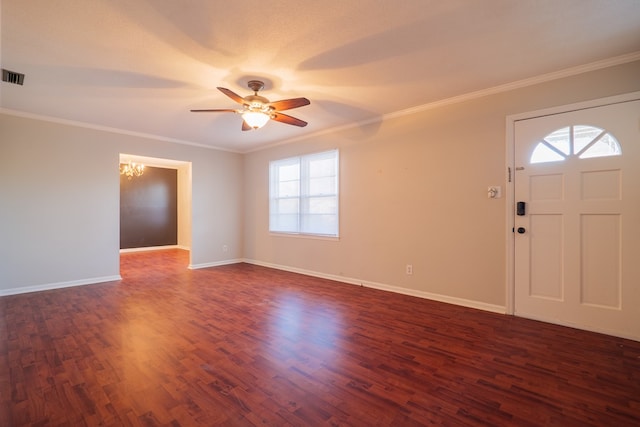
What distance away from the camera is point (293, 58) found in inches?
102

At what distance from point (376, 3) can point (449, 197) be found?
2.38m

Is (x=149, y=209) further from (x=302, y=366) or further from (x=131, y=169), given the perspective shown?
(x=302, y=366)

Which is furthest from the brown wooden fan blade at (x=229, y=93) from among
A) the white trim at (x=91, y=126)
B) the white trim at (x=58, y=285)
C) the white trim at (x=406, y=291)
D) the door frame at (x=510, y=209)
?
the white trim at (x=58, y=285)

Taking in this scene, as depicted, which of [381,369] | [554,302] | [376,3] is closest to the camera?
[376,3]

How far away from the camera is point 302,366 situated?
2.16 m

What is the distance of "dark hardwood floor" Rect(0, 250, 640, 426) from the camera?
1.65 meters

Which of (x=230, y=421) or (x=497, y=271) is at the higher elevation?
(x=497, y=271)

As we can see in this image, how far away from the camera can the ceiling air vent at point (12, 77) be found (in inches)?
111

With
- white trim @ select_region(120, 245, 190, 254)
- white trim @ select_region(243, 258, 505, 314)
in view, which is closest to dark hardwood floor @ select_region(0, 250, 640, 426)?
white trim @ select_region(243, 258, 505, 314)

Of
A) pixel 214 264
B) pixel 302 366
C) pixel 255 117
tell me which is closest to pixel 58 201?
pixel 214 264

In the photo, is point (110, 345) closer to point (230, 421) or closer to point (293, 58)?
point (230, 421)

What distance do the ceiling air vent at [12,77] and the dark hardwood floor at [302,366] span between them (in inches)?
96.2

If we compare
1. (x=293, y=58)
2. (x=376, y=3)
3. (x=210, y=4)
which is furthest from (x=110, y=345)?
(x=376, y=3)

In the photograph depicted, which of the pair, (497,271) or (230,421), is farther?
(497,271)
